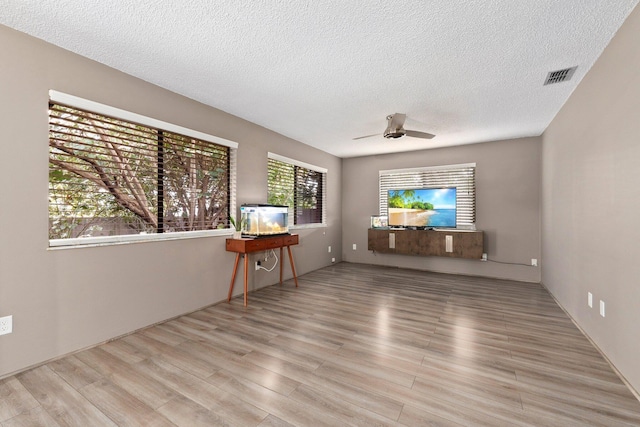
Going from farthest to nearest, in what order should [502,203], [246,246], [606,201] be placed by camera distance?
[502,203] < [246,246] < [606,201]

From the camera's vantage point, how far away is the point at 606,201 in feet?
7.11

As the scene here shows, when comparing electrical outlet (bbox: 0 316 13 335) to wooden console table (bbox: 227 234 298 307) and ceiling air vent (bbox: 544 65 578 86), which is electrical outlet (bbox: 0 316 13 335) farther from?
ceiling air vent (bbox: 544 65 578 86)

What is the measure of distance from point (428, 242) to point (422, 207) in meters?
0.68

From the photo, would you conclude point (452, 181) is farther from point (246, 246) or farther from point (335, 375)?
point (335, 375)

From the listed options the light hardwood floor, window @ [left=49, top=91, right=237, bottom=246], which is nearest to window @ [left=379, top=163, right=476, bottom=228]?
the light hardwood floor

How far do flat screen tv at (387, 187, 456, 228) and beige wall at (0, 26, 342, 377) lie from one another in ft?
12.0

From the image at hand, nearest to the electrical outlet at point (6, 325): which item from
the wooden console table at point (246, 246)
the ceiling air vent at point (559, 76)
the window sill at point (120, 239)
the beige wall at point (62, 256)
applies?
the beige wall at point (62, 256)

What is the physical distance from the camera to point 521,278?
4.77 meters

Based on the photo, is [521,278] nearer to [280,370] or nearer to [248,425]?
[280,370]

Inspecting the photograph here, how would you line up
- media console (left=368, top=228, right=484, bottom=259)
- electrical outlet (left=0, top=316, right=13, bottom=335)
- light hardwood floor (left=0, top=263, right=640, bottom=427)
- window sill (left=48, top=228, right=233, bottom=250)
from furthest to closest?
media console (left=368, top=228, right=484, bottom=259) → window sill (left=48, top=228, right=233, bottom=250) → electrical outlet (left=0, top=316, right=13, bottom=335) → light hardwood floor (left=0, top=263, right=640, bottom=427)

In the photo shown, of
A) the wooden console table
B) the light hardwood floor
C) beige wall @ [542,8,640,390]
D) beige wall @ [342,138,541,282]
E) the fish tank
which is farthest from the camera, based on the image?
beige wall @ [342,138,541,282]

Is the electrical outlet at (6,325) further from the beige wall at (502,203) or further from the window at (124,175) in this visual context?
the beige wall at (502,203)

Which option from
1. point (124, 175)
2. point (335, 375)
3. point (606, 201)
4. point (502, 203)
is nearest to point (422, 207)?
point (502, 203)

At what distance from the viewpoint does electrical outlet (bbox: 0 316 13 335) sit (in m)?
1.96
